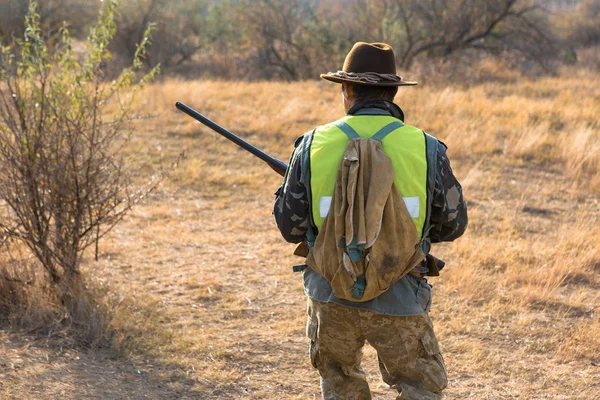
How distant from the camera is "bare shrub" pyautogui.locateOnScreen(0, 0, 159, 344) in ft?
13.8

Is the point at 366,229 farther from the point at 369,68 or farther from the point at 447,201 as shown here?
the point at 369,68

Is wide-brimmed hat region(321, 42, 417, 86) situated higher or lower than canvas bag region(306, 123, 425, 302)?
higher

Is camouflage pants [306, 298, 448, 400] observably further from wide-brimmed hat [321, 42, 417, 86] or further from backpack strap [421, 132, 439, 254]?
wide-brimmed hat [321, 42, 417, 86]

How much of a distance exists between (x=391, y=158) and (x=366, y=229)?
10.3 inches

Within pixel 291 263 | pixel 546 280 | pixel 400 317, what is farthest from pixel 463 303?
pixel 400 317

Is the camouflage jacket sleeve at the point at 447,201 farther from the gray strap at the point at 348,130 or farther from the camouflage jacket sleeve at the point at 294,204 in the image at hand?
the camouflage jacket sleeve at the point at 294,204

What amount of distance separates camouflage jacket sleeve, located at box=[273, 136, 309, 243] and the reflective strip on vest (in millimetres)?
66

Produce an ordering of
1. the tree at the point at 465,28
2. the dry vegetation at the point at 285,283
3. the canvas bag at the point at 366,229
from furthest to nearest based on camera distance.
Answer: the tree at the point at 465,28 < the dry vegetation at the point at 285,283 < the canvas bag at the point at 366,229

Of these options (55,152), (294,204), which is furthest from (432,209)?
(55,152)

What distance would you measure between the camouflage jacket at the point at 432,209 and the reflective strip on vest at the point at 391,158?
0.06m

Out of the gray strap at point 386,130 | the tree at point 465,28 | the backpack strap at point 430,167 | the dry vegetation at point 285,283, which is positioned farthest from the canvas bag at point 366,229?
the tree at point 465,28

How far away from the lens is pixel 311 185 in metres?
2.48

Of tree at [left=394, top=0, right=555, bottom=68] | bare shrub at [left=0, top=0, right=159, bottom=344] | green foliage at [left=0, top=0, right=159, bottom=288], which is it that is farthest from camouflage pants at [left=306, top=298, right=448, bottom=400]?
tree at [left=394, top=0, right=555, bottom=68]

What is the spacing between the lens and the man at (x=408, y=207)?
2.45 metres
